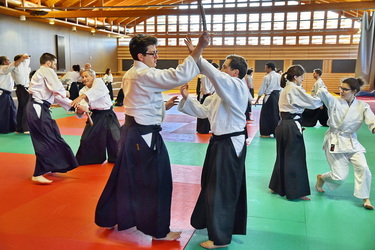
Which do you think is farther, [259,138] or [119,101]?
[119,101]

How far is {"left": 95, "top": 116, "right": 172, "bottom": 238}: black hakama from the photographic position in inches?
102

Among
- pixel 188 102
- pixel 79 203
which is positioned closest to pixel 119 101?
pixel 79 203

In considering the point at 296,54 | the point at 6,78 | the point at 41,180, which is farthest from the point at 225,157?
the point at 296,54

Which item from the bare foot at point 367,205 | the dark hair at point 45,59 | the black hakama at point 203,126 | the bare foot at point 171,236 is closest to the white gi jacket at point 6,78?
the dark hair at point 45,59

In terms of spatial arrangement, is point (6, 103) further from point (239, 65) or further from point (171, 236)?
point (239, 65)

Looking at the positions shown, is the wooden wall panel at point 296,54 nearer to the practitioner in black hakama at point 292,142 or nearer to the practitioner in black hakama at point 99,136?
the practitioner in black hakama at point 99,136

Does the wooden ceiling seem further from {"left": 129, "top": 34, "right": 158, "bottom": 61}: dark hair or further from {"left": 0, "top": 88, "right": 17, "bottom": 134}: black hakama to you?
{"left": 129, "top": 34, "right": 158, "bottom": 61}: dark hair

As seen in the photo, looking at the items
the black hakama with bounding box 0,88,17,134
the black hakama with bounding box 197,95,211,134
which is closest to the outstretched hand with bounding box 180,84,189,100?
the black hakama with bounding box 197,95,211,134

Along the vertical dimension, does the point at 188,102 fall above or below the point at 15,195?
above

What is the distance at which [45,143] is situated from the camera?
14.0 ft

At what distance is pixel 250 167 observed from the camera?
509cm

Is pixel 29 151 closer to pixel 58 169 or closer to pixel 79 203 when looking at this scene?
pixel 58 169

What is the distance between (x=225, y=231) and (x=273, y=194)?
5.03 feet

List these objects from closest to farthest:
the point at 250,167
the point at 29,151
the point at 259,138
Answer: the point at 250,167 → the point at 29,151 → the point at 259,138
